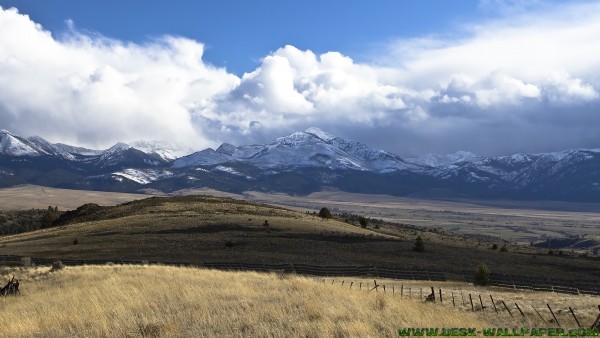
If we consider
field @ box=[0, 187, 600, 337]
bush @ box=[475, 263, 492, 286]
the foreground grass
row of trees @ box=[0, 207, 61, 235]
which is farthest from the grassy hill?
row of trees @ box=[0, 207, 61, 235]

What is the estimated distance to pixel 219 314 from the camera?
648 inches

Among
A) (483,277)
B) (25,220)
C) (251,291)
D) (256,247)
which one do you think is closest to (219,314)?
(251,291)

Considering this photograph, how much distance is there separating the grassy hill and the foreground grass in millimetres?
34755

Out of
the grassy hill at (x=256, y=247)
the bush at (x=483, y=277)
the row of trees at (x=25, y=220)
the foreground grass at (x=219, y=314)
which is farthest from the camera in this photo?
the row of trees at (x=25, y=220)

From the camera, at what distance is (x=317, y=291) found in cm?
2070

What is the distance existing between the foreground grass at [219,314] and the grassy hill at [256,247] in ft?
114

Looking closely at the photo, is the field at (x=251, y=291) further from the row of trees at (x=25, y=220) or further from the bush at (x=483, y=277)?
the row of trees at (x=25, y=220)

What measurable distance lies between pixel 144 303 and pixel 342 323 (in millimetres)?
7495

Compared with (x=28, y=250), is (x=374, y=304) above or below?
above

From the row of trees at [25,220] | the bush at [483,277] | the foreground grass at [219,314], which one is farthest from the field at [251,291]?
the row of trees at [25,220]

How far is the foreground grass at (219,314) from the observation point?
1439 cm

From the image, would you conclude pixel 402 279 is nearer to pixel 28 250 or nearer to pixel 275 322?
pixel 275 322

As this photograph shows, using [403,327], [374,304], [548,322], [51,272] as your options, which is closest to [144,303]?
[374,304]

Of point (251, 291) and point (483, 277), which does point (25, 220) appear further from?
point (251, 291)
